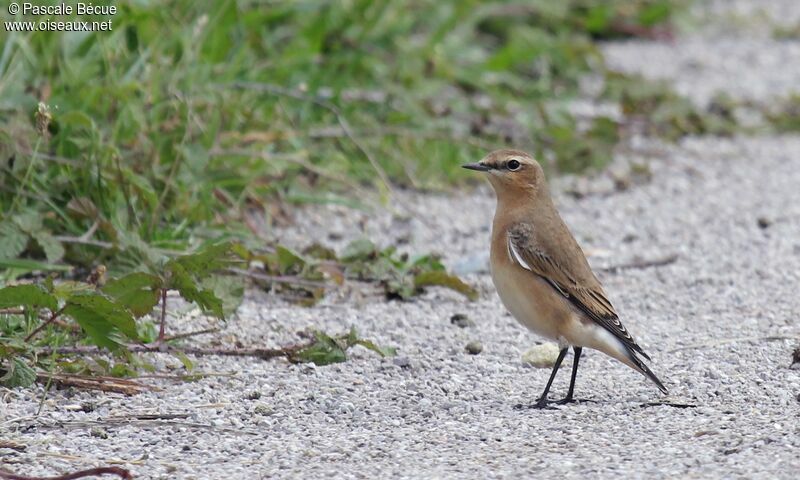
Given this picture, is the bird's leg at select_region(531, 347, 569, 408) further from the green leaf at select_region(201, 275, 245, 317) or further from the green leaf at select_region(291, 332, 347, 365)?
the green leaf at select_region(201, 275, 245, 317)

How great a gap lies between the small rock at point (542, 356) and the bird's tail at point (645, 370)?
745 millimetres

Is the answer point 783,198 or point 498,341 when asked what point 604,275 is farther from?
point 783,198

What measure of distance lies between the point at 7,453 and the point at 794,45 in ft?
35.3

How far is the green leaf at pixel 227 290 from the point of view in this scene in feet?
20.3

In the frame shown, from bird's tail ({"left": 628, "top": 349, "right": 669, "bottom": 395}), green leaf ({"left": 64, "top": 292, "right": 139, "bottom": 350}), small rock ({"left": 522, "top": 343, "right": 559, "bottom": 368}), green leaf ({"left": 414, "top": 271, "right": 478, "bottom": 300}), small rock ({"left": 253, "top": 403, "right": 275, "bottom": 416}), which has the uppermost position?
green leaf ({"left": 64, "top": 292, "right": 139, "bottom": 350})

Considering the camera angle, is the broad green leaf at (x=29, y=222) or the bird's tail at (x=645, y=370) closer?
the bird's tail at (x=645, y=370)

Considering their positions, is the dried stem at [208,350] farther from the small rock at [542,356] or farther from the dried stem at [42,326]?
the small rock at [542,356]

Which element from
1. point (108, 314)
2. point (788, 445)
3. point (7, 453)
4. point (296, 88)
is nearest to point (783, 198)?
point (296, 88)

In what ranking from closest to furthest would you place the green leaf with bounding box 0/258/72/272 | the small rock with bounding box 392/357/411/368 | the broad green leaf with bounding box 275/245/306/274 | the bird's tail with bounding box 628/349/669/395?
the bird's tail with bounding box 628/349/669/395
the small rock with bounding box 392/357/411/368
the green leaf with bounding box 0/258/72/272
the broad green leaf with bounding box 275/245/306/274

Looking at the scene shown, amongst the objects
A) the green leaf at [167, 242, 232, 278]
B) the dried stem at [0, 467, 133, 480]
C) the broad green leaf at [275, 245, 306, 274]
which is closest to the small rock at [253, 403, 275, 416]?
the green leaf at [167, 242, 232, 278]

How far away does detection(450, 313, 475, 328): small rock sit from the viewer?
6703mm

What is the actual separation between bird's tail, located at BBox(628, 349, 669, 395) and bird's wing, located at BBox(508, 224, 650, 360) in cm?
22

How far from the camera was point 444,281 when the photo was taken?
277 inches

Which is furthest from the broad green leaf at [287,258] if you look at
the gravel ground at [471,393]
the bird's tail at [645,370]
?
the bird's tail at [645,370]
